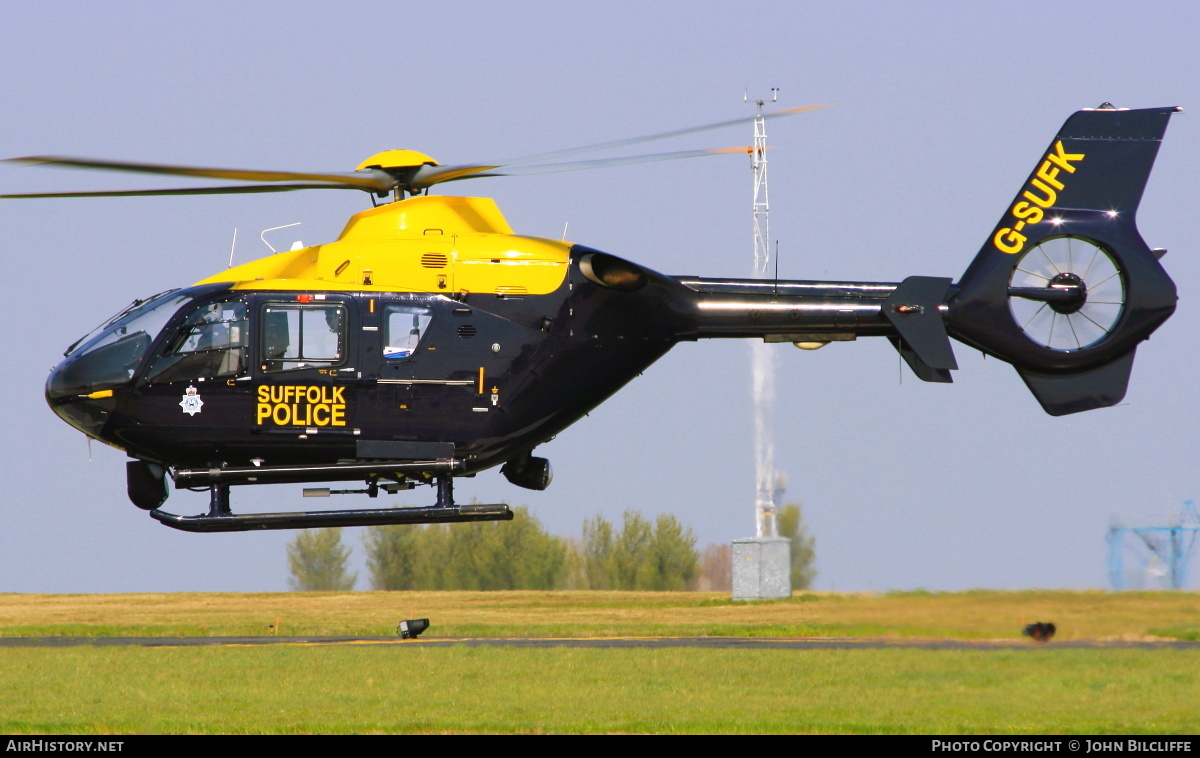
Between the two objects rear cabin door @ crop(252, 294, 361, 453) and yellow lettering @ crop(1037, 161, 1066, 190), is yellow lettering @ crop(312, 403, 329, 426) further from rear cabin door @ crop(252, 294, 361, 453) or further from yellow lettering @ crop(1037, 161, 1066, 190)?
yellow lettering @ crop(1037, 161, 1066, 190)

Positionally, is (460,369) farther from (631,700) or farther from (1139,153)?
(1139,153)

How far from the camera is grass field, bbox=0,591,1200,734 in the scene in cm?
1574

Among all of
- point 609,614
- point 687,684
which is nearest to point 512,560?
point 609,614

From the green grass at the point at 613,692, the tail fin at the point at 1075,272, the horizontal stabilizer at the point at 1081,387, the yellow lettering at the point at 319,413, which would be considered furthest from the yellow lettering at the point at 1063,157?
the yellow lettering at the point at 319,413

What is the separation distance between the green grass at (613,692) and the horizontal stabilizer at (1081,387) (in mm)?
3039

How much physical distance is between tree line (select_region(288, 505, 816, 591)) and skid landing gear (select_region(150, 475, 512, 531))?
30485mm

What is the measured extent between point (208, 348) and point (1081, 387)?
35.3 feet

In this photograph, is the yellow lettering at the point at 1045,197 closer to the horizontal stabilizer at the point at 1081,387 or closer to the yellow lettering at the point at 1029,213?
the yellow lettering at the point at 1029,213

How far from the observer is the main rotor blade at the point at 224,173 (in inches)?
563

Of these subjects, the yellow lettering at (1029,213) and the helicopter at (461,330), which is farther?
the yellow lettering at (1029,213)

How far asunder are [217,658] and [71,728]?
26.0ft

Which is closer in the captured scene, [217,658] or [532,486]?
[532,486]

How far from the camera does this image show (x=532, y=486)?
56.6 feet
